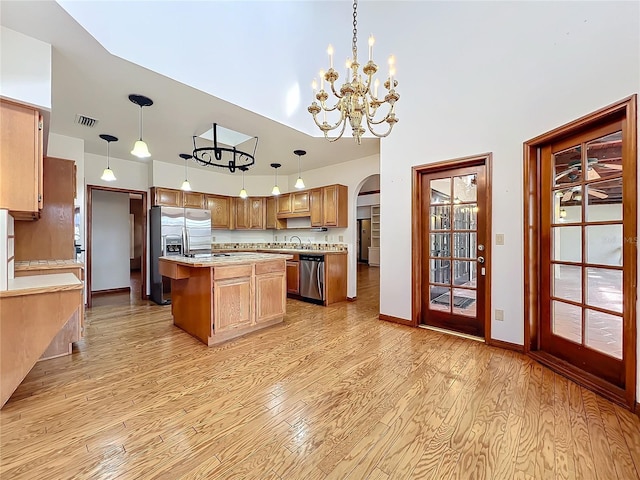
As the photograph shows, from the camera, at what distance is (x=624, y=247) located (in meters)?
1.92

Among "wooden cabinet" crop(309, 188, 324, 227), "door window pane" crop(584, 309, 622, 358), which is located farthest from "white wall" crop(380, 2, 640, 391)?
"wooden cabinet" crop(309, 188, 324, 227)

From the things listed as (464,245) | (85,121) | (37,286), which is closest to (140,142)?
(85,121)

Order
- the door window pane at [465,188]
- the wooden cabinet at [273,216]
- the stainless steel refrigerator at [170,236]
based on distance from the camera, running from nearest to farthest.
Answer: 1. the door window pane at [465,188]
2. the stainless steel refrigerator at [170,236]
3. the wooden cabinet at [273,216]

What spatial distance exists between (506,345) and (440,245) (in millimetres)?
1252

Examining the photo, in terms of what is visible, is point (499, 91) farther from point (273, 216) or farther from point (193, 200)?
point (193, 200)

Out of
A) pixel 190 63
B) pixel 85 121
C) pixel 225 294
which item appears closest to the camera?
pixel 190 63

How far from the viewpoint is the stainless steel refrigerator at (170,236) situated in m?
4.81

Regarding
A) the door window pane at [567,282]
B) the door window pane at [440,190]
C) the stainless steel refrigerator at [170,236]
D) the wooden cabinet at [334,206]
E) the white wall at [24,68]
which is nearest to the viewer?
the white wall at [24,68]

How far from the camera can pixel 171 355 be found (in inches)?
106

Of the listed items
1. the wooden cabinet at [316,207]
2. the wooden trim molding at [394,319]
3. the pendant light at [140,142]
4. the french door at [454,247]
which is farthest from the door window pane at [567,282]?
the pendant light at [140,142]

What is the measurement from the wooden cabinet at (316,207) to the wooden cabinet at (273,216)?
3.23ft

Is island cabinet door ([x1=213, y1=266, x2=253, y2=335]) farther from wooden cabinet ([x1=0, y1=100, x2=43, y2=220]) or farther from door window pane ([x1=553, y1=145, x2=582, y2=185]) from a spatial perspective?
door window pane ([x1=553, y1=145, x2=582, y2=185])

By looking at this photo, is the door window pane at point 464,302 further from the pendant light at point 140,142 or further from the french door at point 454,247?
the pendant light at point 140,142

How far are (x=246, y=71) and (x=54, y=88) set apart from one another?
1.89 metres
